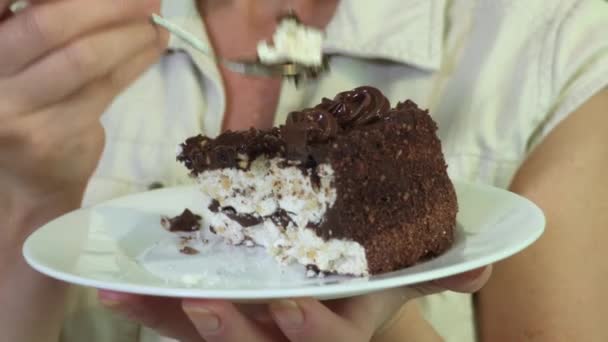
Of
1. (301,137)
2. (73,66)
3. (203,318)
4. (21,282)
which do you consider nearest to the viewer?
(203,318)

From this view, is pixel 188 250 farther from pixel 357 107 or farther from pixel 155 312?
pixel 357 107

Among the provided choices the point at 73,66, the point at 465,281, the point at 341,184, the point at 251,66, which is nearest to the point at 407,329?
the point at 465,281

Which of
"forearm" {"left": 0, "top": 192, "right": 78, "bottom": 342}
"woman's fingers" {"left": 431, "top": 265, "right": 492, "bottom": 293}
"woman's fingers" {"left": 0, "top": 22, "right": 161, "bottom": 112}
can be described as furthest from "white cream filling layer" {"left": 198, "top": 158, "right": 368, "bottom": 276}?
"forearm" {"left": 0, "top": 192, "right": 78, "bottom": 342}

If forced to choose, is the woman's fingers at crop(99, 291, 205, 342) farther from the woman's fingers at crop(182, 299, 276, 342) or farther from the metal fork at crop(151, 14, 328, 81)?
the metal fork at crop(151, 14, 328, 81)

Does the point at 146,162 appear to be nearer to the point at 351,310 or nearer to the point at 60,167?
the point at 60,167

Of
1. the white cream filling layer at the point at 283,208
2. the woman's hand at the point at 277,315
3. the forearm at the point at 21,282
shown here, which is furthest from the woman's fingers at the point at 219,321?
the forearm at the point at 21,282

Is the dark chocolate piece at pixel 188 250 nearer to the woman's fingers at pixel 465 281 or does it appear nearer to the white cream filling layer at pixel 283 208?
the white cream filling layer at pixel 283 208
